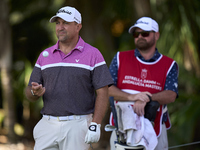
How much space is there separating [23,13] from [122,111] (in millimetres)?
9221

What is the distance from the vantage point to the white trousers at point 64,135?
3266 millimetres

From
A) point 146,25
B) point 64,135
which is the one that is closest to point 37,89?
point 64,135

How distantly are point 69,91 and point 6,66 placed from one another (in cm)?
687

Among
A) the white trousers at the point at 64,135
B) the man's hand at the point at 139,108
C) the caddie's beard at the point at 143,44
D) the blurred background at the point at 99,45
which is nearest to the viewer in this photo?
the white trousers at the point at 64,135

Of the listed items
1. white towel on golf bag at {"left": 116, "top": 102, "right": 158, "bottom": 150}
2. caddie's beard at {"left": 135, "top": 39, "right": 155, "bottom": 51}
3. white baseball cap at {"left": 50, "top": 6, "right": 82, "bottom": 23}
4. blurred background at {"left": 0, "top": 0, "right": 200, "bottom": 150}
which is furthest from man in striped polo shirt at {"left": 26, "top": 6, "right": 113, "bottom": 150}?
blurred background at {"left": 0, "top": 0, "right": 200, "bottom": 150}

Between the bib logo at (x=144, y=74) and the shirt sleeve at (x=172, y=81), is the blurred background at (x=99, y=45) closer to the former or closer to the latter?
the shirt sleeve at (x=172, y=81)

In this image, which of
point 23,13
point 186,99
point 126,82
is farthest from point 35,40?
point 126,82

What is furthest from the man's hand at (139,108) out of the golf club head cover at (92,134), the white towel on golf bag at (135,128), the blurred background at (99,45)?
the blurred background at (99,45)

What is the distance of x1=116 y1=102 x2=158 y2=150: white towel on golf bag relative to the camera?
367 centimetres

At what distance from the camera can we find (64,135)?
129 inches

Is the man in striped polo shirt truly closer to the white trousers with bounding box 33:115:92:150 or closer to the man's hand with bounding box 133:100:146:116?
the white trousers with bounding box 33:115:92:150

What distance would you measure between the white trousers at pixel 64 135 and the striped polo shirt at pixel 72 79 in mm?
76

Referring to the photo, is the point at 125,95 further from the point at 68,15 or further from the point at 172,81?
the point at 68,15

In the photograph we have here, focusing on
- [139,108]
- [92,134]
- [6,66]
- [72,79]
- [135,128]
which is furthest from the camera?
[6,66]
